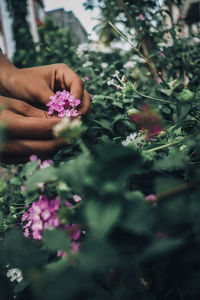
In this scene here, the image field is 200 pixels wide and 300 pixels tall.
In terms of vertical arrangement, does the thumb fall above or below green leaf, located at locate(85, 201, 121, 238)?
above

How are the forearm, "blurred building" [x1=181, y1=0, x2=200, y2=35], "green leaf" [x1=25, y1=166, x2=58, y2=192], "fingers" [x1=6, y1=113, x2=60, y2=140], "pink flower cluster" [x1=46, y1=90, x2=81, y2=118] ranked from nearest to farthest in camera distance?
"green leaf" [x1=25, y1=166, x2=58, y2=192] < "fingers" [x1=6, y1=113, x2=60, y2=140] < "pink flower cluster" [x1=46, y1=90, x2=81, y2=118] < the forearm < "blurred building" [x1=181, y1=0, x2=200, y2=35]

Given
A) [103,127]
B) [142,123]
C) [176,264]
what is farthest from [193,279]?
[103,127]

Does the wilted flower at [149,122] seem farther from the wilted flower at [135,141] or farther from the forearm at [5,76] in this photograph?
the forearm at [5,76]

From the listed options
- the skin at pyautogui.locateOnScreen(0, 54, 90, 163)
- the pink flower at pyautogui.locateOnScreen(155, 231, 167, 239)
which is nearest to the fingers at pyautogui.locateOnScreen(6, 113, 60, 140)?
the skin at pyautogui.locateOnScreen(0, 54, 90, 163)

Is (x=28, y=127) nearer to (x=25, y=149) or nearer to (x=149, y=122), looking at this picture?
(x=25, y=149)

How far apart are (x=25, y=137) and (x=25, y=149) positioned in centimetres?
3

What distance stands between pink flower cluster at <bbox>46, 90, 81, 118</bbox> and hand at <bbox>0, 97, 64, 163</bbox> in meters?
0.08

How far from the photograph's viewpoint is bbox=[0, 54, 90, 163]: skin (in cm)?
62

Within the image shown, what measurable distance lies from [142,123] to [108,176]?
467 mm

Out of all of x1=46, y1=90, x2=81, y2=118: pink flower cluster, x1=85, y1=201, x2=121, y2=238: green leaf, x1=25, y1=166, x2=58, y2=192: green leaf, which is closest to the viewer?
x1=85, y1=201, x2=121, y2=238: green leaf

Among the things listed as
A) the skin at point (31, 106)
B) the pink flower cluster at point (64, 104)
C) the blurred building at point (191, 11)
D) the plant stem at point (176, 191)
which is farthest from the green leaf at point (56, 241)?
the blurred building at point (191, 11)

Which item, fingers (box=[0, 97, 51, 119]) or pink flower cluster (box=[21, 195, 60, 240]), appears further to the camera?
fingers (box=[0, 97, 51, 119])

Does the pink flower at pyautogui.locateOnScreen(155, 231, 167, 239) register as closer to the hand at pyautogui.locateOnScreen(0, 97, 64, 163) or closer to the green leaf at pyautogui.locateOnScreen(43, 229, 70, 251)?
the green leaf at pyautogui.locateOnScreen(43, 229, 70, 251)

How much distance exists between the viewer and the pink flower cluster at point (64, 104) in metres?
0.72
